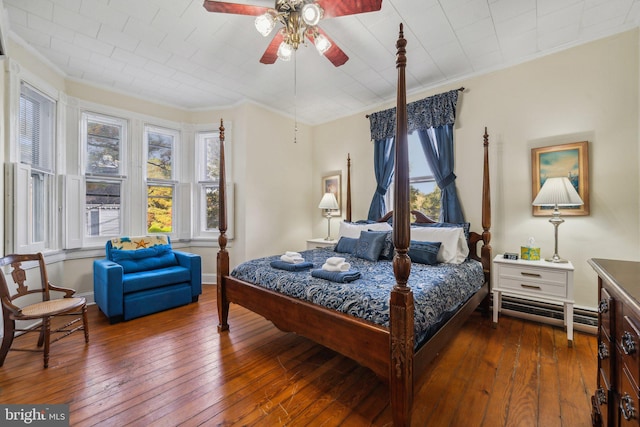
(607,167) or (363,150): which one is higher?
(363,150)

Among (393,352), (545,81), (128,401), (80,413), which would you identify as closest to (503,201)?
(545,81)

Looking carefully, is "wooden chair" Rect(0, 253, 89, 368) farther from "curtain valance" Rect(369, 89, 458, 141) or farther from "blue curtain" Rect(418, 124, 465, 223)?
"curtain valance" Rect(369, 89, 458, 141)

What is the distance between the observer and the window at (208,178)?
177 inches

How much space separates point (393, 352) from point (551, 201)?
222 centimetres

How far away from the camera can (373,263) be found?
Answer: 113 inches

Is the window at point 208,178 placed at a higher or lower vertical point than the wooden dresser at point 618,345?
higher

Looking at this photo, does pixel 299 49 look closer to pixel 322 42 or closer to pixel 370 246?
pixel 322 42

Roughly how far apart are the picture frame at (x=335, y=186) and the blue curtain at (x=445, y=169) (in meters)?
1.62

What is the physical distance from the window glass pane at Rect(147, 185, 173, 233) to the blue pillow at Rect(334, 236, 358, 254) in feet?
9.16

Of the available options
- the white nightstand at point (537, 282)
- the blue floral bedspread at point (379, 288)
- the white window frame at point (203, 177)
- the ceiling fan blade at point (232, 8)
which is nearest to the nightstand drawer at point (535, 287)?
the white nightstand at point (537, 282)

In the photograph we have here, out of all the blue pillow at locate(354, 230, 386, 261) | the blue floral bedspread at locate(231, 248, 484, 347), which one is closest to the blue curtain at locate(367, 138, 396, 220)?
the blue pillow at locate(354, 230, 386, 261)

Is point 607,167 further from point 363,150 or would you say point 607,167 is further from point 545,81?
point 363,150

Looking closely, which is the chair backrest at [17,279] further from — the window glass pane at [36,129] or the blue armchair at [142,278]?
the window glass pane at [36,129]

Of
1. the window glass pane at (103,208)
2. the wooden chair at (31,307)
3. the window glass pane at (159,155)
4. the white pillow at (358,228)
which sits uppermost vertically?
the window glass pane at (159,155)
